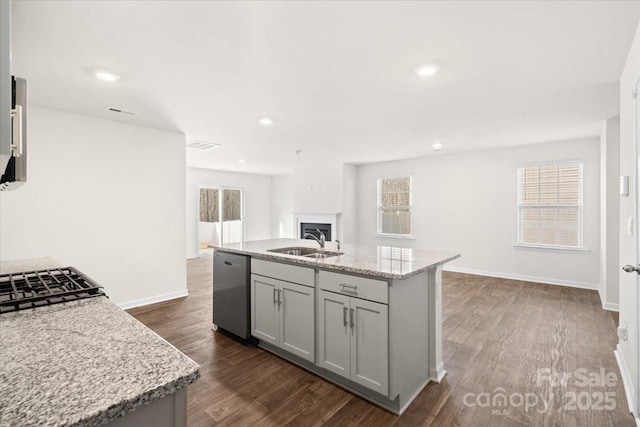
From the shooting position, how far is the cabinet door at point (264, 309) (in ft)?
8.62

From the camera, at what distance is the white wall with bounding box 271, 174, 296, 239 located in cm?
947

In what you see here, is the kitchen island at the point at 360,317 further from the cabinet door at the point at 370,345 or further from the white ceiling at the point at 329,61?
the white ceiling at the point at 329,61

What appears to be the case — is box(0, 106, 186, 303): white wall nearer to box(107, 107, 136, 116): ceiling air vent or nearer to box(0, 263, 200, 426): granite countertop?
box(107, 107, 136, 116): ceiling air vent

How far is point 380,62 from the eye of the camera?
2.32 m

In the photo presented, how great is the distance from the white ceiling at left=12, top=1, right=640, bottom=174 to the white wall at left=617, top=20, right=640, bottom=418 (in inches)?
8.0

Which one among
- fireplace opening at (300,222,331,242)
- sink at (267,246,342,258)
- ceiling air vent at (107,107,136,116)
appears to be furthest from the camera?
fireplace opening at (300,222,331,242)

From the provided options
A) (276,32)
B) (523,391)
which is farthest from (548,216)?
(276,32)

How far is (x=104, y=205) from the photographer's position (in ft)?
12.2

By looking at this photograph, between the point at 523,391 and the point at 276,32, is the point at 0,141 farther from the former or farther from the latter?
the point at 523,391

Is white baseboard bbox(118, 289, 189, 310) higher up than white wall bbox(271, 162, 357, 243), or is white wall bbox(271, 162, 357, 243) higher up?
white wall bbox(271, 162, 357, 243)

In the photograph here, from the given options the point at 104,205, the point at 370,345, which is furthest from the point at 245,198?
the point at 370,345

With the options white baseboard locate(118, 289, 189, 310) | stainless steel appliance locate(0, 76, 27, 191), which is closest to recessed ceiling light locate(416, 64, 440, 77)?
stainless steel appliance locate(0, 76, 27, 191)

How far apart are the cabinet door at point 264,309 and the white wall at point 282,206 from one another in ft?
21.0

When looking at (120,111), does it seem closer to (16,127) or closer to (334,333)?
(16,127)
